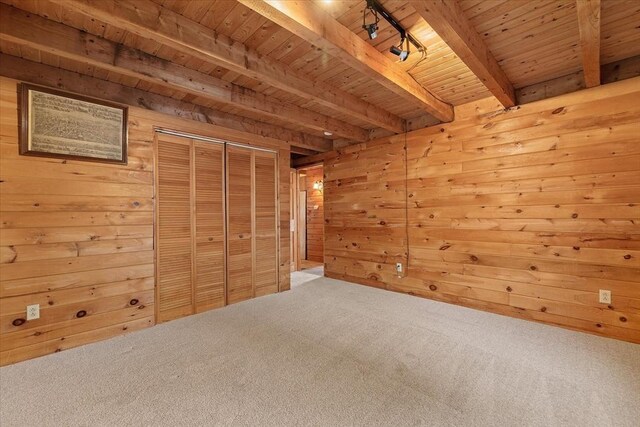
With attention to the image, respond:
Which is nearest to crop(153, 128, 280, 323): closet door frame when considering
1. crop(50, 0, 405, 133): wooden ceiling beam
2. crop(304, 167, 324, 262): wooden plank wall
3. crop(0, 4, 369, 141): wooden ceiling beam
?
crop(0, 4, 369, 141): wooden ceiling beam

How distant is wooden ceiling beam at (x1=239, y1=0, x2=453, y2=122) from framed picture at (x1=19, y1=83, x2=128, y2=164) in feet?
6.52

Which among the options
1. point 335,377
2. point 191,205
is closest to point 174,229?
point 191,205

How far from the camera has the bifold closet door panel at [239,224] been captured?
3.57m

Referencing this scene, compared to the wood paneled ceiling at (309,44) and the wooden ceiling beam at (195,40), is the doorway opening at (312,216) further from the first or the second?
the wooden ceiling beam at (195,40)

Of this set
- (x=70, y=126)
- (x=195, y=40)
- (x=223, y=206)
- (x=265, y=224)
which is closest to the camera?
(x=195, y=40)

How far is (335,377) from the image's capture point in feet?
6.44

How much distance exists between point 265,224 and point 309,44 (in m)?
2.40

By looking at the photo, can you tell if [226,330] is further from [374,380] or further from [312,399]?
[374,380]

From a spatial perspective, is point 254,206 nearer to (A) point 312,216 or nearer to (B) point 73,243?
(B) point 73,243

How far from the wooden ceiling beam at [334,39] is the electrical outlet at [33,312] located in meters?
2.77

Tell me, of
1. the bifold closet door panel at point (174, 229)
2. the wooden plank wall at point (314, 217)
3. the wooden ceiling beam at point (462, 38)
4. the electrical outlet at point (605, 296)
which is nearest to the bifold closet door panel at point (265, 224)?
the bifold closet door panel at point (174, 229)

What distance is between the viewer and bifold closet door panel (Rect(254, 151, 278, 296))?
3.85m

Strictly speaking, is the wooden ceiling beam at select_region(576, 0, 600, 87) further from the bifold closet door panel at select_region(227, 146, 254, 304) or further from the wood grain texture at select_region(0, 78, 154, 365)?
the wood grain texture at select_region(0, 78, 154, 365)

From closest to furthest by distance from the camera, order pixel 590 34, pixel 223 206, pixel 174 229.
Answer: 1. pixel 590 34
2. pixel 174 229
3. pixel 223 206
